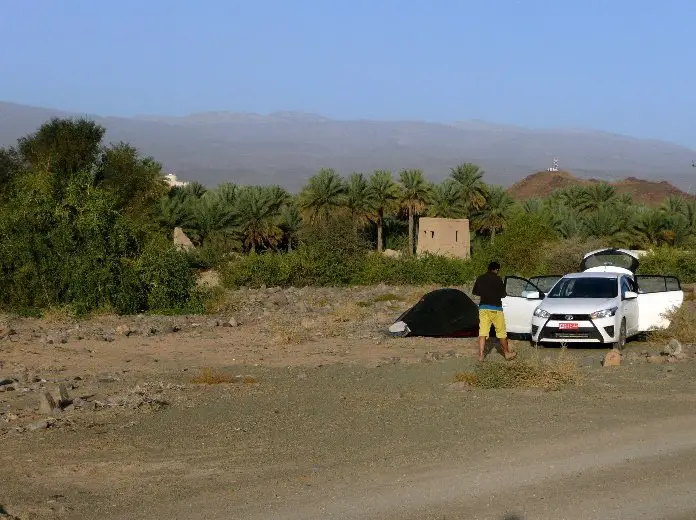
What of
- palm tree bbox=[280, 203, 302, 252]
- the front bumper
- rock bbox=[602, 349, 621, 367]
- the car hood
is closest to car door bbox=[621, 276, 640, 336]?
the car hood

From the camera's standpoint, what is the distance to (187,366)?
19.3 meters

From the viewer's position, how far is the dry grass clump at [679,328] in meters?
21.3

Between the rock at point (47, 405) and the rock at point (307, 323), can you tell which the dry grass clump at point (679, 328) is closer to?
the rock at point (307, 323)

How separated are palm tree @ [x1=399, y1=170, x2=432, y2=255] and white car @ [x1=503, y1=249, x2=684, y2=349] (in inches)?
2046

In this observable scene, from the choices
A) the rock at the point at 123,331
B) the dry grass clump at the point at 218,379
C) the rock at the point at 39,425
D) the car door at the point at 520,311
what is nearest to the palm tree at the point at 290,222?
the rock at the point at 123,331

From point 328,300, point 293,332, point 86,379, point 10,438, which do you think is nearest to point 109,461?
point 10,438

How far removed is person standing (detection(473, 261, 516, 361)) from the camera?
1798 centimetres

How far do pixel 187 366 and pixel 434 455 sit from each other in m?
9.53

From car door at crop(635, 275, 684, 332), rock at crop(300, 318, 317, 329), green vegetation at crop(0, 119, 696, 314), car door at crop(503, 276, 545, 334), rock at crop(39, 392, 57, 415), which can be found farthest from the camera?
green vegetation at crop(0, 119, 696, 314)

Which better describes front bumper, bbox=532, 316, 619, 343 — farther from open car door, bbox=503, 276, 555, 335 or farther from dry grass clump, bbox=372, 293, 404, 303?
dry grass clump, bbox=372, 293, 404, 303

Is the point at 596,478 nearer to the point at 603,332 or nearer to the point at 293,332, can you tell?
the point at 603,332

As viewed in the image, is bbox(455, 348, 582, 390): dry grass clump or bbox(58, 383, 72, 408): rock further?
bbox(455, 348, 582, 390): dry grass clump

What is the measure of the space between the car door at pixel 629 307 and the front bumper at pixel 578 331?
739mm

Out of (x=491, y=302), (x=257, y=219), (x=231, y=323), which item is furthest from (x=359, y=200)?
(x=491, y=302)
